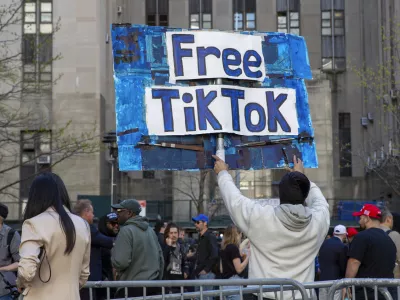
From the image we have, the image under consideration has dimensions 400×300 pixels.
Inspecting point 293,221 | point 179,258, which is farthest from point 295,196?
point 179,258

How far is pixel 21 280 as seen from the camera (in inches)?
246

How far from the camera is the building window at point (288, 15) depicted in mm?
51594

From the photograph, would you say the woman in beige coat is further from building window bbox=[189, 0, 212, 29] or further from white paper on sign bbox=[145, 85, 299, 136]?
building window bbox=[189, 0, 212, 29]

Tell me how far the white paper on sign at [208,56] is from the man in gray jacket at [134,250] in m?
1.92

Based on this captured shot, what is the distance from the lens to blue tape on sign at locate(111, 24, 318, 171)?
987cm

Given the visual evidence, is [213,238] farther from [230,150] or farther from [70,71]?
[70,71]

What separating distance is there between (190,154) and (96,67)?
90.4 ft

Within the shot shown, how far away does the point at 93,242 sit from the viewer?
12.1 metres

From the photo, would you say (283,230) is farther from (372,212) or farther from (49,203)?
(372,212)

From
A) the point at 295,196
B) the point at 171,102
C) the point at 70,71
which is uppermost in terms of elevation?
the point at 70,71

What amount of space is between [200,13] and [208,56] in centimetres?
4192

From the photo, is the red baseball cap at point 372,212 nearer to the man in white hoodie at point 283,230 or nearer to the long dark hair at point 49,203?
the man in white hoodie at point 283,230

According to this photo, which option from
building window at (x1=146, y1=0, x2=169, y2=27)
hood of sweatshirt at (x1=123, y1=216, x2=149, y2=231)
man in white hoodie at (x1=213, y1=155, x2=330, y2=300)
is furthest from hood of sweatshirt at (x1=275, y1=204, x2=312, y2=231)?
building window at (x1=146, y1=0, x2=169, y2=27)

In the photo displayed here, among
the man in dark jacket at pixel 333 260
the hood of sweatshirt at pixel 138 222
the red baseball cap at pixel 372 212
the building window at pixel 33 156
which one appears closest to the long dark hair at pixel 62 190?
the hood of sweatshirt at pixel 138 222
